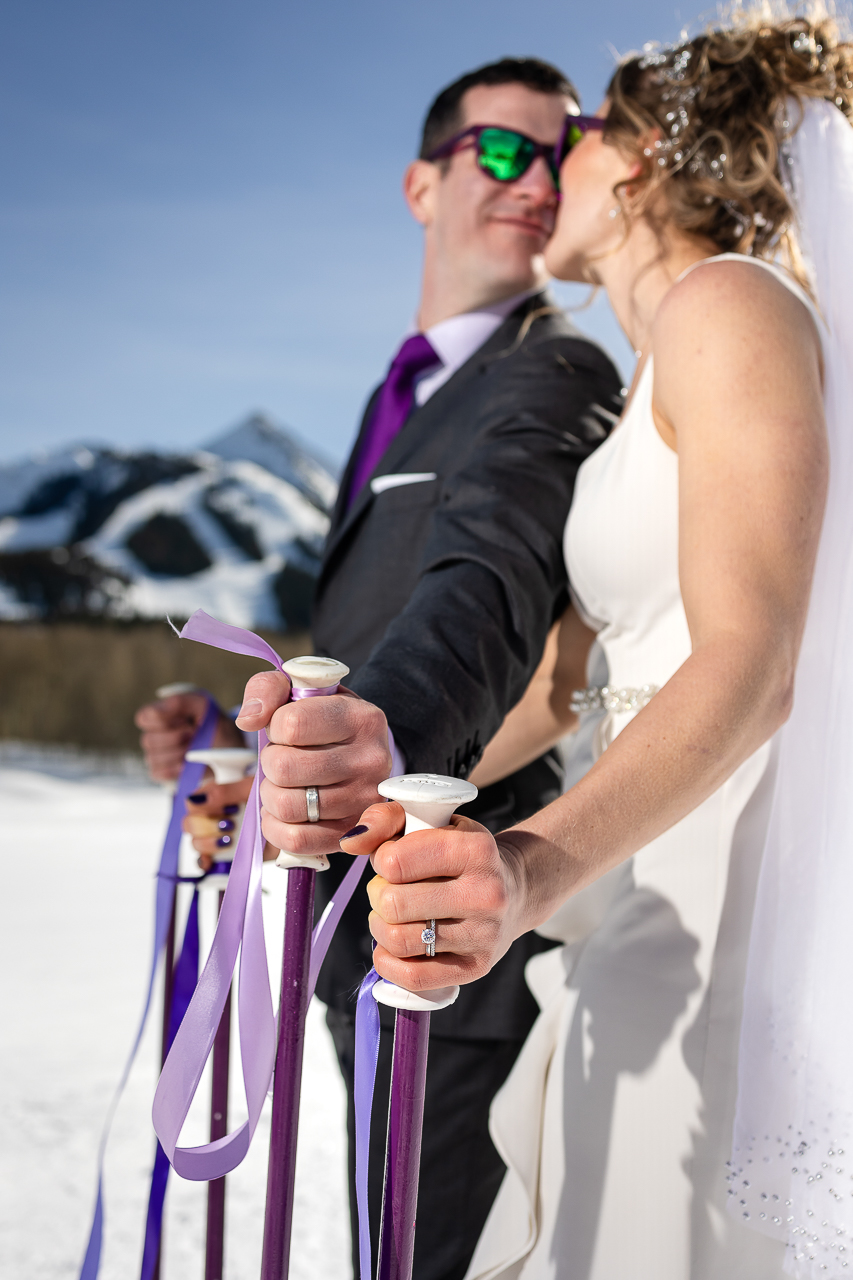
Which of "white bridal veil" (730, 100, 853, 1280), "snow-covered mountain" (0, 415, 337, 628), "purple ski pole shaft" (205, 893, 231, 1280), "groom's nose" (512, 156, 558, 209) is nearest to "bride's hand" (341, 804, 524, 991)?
"white bridal veil" (730, 100, 853, 1280)

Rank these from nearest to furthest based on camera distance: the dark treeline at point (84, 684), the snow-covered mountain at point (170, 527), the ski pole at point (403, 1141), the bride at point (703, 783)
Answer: the ski pole at point (403, 1141)
the bride at point (703, 783)
the dark treeline at point (84, 684)
the snow-covered mountain at point (170, 527)

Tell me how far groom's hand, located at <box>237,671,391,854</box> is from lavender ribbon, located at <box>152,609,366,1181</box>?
0.04 meters

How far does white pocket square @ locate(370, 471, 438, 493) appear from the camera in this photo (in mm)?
1678

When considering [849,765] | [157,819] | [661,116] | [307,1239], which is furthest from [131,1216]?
[157,819]

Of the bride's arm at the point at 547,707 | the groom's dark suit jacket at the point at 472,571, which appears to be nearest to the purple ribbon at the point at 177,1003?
the groom's dark suit jacket at the point at 472,571

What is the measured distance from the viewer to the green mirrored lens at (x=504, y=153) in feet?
6.63

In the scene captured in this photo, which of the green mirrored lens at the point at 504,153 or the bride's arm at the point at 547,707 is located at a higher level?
the green mirrored lens at the point at 504,153

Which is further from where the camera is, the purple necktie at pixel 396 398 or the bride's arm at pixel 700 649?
the purple necktie at pixel 396 398

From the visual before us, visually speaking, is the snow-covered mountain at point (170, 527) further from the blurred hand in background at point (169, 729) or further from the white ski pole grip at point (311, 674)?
the white ski pole grip at point (311, 674)

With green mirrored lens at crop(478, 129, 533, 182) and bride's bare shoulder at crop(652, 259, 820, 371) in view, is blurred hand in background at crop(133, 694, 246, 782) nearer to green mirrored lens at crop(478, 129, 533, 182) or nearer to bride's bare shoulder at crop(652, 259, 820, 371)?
bride's bare shoulder at crop(652, 259, 820, 371)

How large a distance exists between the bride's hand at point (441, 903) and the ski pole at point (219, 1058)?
0.56 meters

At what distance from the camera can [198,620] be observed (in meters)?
0.81

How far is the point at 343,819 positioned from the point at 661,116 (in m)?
1.15

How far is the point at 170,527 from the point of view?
13359mm
